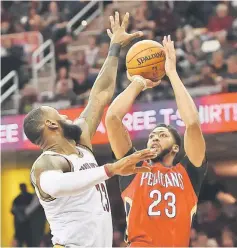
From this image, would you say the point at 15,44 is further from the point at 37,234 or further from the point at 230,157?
the point at 230,157

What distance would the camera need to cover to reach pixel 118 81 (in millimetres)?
11406

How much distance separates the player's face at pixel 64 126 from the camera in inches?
199

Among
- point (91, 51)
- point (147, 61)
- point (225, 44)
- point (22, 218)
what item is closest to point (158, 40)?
Result: point (225, 44)

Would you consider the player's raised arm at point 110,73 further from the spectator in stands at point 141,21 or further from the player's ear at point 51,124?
the spectator in stands at point 141,21

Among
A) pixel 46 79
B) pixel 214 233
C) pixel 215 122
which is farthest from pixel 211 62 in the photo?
pixel 46 79

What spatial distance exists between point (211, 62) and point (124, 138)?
220 inches

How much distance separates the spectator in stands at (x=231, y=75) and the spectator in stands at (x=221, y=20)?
3.77 ft

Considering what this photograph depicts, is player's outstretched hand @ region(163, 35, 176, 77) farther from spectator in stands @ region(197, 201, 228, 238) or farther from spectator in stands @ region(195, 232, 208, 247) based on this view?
spectator in stands @ region(197, 201, 228, 238)

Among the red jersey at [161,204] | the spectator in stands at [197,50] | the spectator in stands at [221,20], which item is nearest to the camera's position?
the red jersey at [161,204]

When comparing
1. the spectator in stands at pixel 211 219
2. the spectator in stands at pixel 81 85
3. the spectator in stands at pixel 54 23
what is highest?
the spectator in stands at pixel 54 23


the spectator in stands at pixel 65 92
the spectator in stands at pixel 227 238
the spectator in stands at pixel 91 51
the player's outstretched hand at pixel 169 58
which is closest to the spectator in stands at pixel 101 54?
the spectator in stands at pixel 91 51

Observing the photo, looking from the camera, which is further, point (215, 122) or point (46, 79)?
point (46, 79)

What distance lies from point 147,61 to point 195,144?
82cm

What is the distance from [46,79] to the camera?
542 inches
